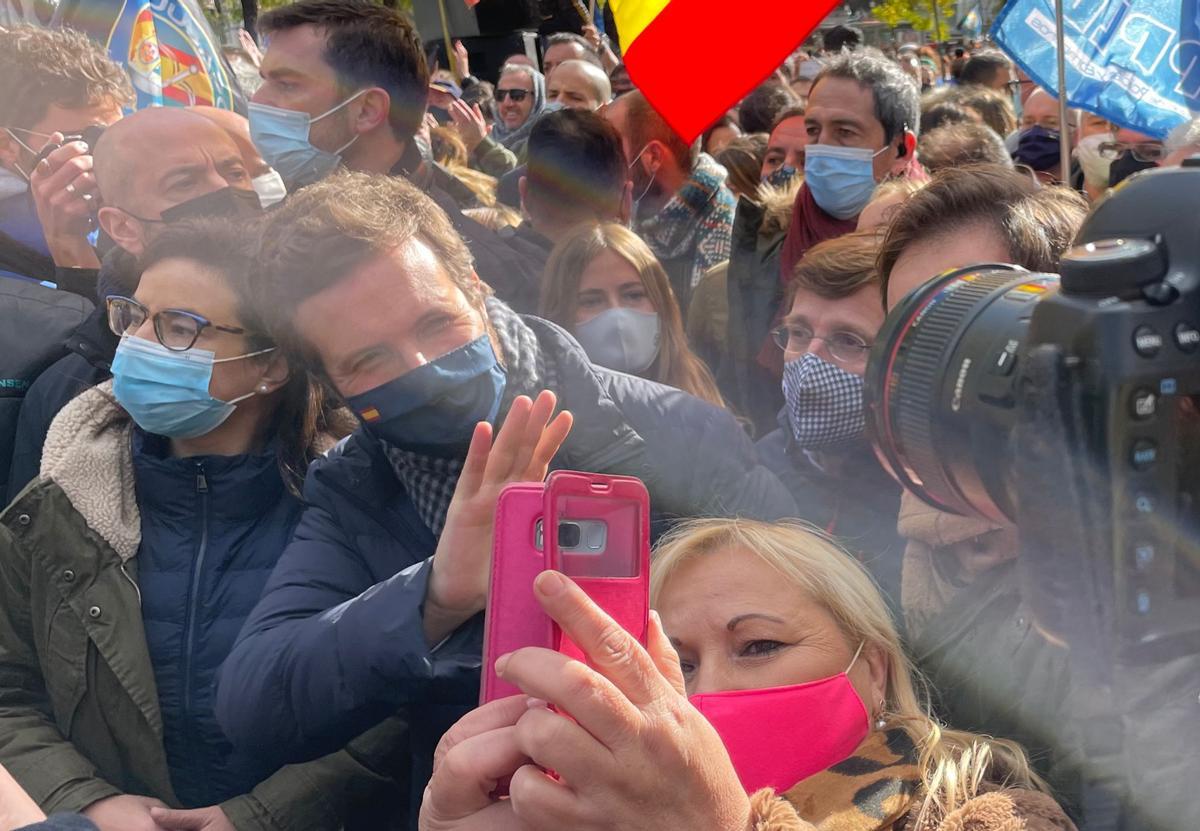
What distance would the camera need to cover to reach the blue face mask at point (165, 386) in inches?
101

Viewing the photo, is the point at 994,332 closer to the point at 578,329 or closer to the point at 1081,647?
the point at 1081,647

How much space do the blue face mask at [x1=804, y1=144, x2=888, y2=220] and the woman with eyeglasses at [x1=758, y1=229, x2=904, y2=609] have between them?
4.70 ft

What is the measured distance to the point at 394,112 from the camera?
3.78m

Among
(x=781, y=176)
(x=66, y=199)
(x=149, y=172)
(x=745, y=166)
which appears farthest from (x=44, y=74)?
(x=745, y=166)

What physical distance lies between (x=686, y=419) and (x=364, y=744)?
2.83 feet

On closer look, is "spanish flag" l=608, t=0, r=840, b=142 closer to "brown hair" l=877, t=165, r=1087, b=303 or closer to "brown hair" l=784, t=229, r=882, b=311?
"brown hair" l=784, t=229, r=882, b=311

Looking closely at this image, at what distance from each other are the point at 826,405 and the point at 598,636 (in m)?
1.60

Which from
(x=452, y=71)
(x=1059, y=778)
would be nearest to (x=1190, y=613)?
(x=1059, y=778)

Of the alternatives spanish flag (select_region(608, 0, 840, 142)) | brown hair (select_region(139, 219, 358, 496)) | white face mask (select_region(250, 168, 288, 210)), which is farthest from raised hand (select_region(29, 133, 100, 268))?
spanish flag (select_region(608, 0, 840, 142))

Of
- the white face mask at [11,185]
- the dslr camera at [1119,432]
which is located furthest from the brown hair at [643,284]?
the dslr camera at [1119,432]

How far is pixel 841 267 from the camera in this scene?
104 inches

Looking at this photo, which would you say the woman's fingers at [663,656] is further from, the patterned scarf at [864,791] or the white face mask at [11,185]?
the white face mask at [11,185]

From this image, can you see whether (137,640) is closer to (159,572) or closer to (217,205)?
(159,572)

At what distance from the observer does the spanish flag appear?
340 cm
